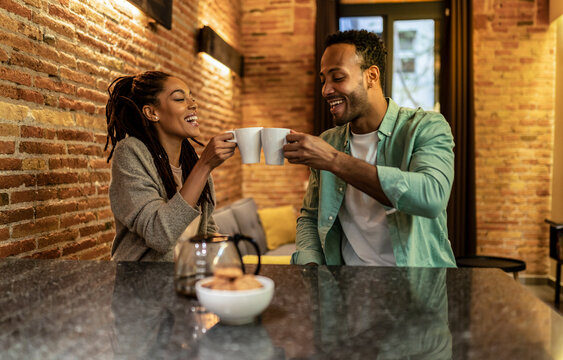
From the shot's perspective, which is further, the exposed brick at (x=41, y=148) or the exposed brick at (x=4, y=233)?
the exposed brick at (x=41, y=148)

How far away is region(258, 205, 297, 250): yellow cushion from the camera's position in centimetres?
521

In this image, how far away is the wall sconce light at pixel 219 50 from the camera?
4594 mm

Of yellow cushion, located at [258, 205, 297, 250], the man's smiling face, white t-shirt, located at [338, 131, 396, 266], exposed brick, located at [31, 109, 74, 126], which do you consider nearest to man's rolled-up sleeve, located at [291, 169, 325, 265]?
white t-shirt, located at [338, 131, 396, 266]

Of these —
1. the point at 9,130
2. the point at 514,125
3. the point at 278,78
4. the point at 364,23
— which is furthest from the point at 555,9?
the point at 9,130

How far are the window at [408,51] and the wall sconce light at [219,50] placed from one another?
59.0 inches

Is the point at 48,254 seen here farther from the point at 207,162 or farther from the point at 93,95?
the point at 207,162

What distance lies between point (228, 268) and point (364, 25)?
5.87m

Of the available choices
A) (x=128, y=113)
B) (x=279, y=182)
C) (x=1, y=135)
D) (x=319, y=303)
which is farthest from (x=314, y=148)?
(x=279, y=182)

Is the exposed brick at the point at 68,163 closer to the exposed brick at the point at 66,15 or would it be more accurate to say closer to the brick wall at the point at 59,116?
the brick wall at the point at 59,116

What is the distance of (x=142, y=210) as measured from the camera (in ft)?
5.36

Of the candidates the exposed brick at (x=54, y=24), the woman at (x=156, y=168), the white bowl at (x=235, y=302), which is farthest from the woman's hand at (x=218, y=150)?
the exposed brick at (x=54, y=24)

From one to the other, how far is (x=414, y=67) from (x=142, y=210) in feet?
17.1

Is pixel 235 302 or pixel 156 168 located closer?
pixel 235 302

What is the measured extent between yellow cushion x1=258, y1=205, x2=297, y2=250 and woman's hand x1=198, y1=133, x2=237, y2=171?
11.7 feet
